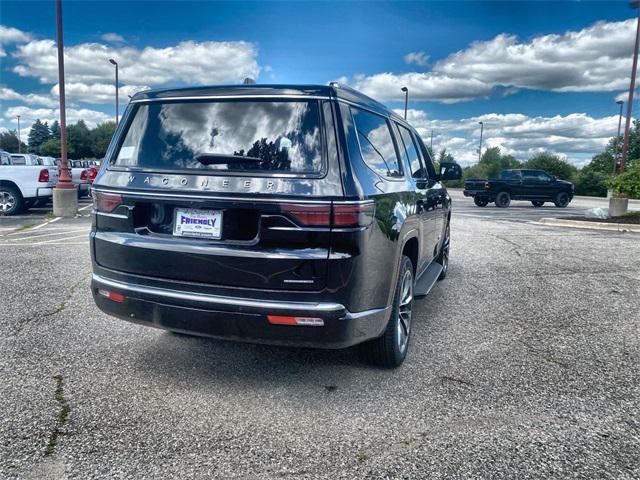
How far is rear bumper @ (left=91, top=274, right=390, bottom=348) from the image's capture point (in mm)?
2809

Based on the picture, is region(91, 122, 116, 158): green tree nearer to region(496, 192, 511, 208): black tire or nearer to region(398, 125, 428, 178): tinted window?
region(496, 192, 511, 208): black tire

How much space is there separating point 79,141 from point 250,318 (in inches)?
4548

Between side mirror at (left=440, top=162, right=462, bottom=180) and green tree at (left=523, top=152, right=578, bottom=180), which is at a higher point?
green tree at (left=523, top=152, right=578, bottom=180)

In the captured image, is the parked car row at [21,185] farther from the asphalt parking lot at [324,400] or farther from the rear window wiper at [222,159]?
the rear window wiper at [222,159]

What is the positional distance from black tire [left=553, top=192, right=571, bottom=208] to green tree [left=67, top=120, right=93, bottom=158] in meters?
101

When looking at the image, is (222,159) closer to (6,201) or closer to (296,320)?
(296,320)

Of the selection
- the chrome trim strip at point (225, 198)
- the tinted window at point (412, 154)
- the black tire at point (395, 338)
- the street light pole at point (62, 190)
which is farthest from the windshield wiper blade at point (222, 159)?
the street light pole at point (62, 190)

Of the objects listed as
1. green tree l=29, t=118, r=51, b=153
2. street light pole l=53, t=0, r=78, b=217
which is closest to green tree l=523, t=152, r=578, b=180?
street light pole l=53, t=0, r=78, b=217

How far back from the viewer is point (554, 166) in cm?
5119

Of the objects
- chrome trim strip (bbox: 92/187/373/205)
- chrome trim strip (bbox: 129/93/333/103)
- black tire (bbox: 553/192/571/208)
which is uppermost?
chrome trim strip (bbox: 129/93/333/103)

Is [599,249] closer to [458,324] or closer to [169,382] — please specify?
[458,324]

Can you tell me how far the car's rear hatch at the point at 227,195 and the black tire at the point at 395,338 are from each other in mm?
849

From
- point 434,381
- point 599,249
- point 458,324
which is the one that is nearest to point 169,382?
point 434,381

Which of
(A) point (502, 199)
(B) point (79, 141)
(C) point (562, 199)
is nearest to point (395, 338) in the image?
(A) point (502, 199)
